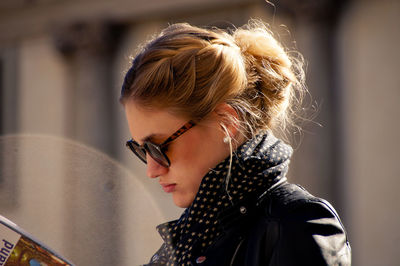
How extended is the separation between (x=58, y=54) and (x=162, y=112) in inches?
302

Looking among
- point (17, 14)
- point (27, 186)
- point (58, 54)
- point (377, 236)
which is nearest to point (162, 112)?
point (27, 186)

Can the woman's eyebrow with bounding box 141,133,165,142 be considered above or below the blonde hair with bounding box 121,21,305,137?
below

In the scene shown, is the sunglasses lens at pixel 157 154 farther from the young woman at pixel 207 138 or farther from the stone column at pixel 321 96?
the stone column at pixel 321 96

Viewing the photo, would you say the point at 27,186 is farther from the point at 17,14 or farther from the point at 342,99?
the point at 17,14

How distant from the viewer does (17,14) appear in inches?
363

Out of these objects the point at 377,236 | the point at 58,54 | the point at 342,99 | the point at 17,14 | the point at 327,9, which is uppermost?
the point at 17,14

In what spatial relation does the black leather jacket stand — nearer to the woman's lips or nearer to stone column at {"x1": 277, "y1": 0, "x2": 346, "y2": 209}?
the woman's lips

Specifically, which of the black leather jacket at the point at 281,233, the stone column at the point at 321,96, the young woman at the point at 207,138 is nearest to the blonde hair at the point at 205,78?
the young woman at the point at 207,138

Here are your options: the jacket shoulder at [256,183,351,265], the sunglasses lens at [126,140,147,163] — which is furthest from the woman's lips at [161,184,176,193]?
the jacket shoulder at [256,183,351,265]

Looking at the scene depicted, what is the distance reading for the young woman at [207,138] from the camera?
153 cm

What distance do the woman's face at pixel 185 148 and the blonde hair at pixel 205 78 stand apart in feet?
0.10

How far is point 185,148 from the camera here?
1.59m

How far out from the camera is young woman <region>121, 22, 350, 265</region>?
153 centimetres

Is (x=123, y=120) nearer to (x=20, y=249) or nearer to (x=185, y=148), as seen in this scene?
(x=185, y=148)
